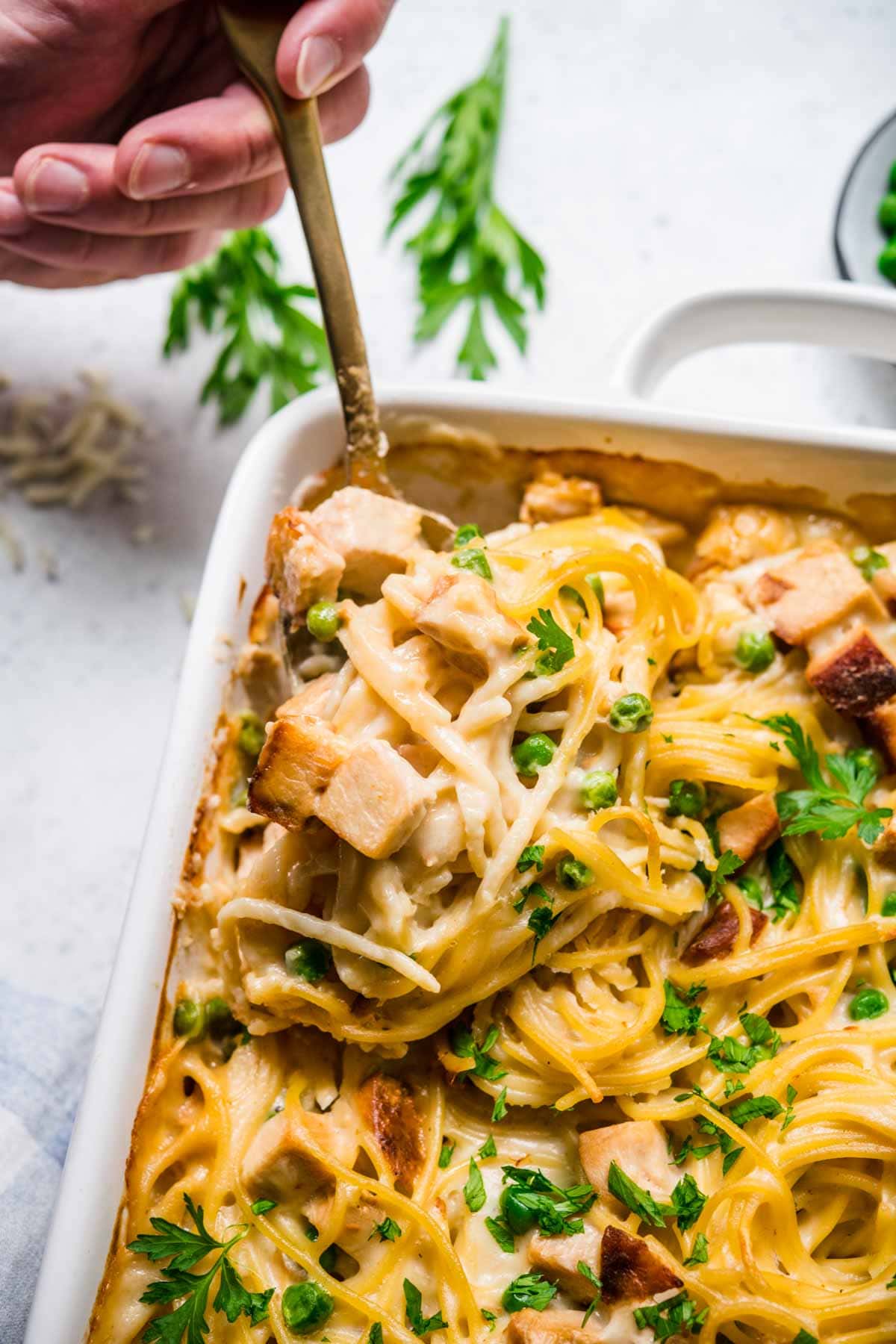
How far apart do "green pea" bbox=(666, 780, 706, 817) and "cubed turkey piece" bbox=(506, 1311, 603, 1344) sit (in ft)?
2.87

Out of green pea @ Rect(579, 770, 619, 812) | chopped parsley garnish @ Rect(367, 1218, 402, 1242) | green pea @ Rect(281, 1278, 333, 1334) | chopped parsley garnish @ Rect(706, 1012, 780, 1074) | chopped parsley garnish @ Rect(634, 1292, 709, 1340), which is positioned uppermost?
green pea @ Rect(579, 770, 619, 812)

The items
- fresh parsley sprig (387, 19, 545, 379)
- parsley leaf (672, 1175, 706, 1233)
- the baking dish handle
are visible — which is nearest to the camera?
parsley leaf (672, 1175, 706, 1233)

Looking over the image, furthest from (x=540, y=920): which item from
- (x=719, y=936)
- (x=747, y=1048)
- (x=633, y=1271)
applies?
(x=633, y=1271)

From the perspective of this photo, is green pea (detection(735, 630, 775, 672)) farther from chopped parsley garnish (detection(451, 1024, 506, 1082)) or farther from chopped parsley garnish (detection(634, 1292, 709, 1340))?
chopped parsley garnish (detection(634, 1292, 709, 1340))

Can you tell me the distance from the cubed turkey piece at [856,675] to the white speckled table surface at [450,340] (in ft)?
3.91

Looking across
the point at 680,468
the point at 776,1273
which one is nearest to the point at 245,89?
the point at 680,468

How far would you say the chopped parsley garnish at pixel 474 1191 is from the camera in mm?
2184

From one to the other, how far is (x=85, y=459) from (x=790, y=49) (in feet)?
8.12

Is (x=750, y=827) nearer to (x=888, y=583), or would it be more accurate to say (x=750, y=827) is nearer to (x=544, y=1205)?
(x=888, y=583)

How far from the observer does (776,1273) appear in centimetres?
210

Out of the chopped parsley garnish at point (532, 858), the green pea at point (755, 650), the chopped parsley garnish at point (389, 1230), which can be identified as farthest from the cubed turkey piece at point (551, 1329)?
the green pea at point (755, 650)

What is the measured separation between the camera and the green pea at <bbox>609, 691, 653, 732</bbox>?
2.26m

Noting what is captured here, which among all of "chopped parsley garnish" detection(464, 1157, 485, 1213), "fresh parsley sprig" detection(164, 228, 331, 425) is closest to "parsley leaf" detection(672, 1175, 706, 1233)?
"chopped parsley garnish" detection(464, 1157, 485, 1213)

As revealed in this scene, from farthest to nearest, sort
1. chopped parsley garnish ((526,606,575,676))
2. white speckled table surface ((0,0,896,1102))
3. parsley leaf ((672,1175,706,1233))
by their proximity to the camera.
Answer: white speckled table surface ((0,0,896,1102)) → chopped parsley garnish ((526,606,575,676)) → parsley leaf ((672,1175,706,1233))
